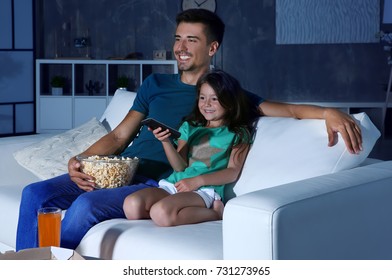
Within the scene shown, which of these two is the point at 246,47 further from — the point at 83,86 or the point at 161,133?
the point at 161,133

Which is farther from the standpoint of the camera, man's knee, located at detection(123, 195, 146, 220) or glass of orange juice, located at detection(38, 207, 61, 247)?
man's knee, located at detection(123, 195, 146, 220)

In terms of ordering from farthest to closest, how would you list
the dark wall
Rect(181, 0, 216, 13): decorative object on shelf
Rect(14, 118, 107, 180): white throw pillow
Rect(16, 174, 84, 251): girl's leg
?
1. Rect(181, 0, 216, 13): decorative object on shelf
2. the dark wall
3. Rect(14, 118, 107, 180): white throw pillow
4. Rect(16, 174, 84, 251): girl's leg

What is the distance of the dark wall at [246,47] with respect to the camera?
7.04 metres

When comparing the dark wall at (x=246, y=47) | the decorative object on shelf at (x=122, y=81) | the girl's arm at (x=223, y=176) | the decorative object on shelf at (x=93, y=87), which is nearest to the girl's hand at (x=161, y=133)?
the girl's arm at (x=223, y=176)

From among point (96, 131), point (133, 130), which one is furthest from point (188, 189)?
point (96, 131)

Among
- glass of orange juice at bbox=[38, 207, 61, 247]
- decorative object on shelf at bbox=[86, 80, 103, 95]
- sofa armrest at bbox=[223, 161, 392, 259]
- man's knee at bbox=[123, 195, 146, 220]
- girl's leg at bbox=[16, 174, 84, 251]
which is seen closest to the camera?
sofa armrest at bbox=[223, 161, 392, 259]

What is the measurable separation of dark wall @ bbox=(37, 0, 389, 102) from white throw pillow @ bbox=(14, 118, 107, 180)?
4.18m

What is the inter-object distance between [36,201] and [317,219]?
106cm

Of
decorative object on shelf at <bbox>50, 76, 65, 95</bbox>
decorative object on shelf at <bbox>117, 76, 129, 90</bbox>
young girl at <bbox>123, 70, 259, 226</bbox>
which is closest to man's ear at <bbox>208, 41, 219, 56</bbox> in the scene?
young girl at <bbox>123, 70, 259, 226</bbox>

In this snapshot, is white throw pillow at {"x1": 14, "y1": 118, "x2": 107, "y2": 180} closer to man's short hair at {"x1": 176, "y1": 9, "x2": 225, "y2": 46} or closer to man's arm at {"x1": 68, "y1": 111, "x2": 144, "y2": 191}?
man's arm at {"x1": 68, "y1": 111, "x2": 144, "y2": 191}

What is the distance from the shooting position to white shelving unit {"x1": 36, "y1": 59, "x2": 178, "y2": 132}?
7055 mm

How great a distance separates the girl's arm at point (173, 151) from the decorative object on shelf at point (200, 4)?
15.4 ft

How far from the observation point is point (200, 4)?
726 centimetres

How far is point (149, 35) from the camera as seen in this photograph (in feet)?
24.3
